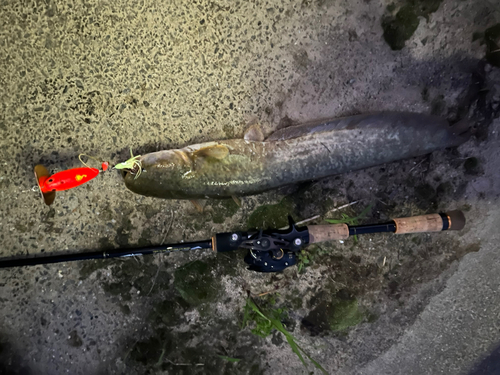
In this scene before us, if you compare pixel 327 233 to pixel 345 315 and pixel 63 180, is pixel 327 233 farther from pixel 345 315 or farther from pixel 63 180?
pixel 63 180

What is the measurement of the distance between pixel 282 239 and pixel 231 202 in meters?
0.79

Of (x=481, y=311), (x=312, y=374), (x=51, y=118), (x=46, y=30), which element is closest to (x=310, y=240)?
(x=312, y=374)

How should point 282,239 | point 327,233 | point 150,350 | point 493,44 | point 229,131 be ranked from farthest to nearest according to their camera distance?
point 150,350 < point 229,131 < point 493,44 < point 327,233 < point 282,239

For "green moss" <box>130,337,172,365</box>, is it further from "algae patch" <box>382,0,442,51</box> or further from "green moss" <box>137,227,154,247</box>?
"algae patch" <box>382,0,442,51</box>

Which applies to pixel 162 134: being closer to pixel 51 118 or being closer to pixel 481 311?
pixel 51 118

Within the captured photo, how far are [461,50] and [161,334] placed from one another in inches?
164

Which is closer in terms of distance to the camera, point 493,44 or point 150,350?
point 493,44

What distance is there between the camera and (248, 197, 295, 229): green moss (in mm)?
3143

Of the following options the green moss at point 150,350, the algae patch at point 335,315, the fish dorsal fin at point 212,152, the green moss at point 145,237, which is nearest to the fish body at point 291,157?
the fish dorsal fin at point 212,152

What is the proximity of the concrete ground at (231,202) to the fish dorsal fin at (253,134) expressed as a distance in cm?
12

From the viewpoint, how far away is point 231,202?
124 inches

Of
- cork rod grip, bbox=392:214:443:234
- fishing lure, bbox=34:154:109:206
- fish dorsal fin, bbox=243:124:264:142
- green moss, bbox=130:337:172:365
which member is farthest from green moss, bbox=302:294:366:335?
fishing lure, bbox=34:154:109:206

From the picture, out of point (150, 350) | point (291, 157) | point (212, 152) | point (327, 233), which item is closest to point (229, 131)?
point (212, 152)

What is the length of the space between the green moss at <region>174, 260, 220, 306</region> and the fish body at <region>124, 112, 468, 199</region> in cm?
81
